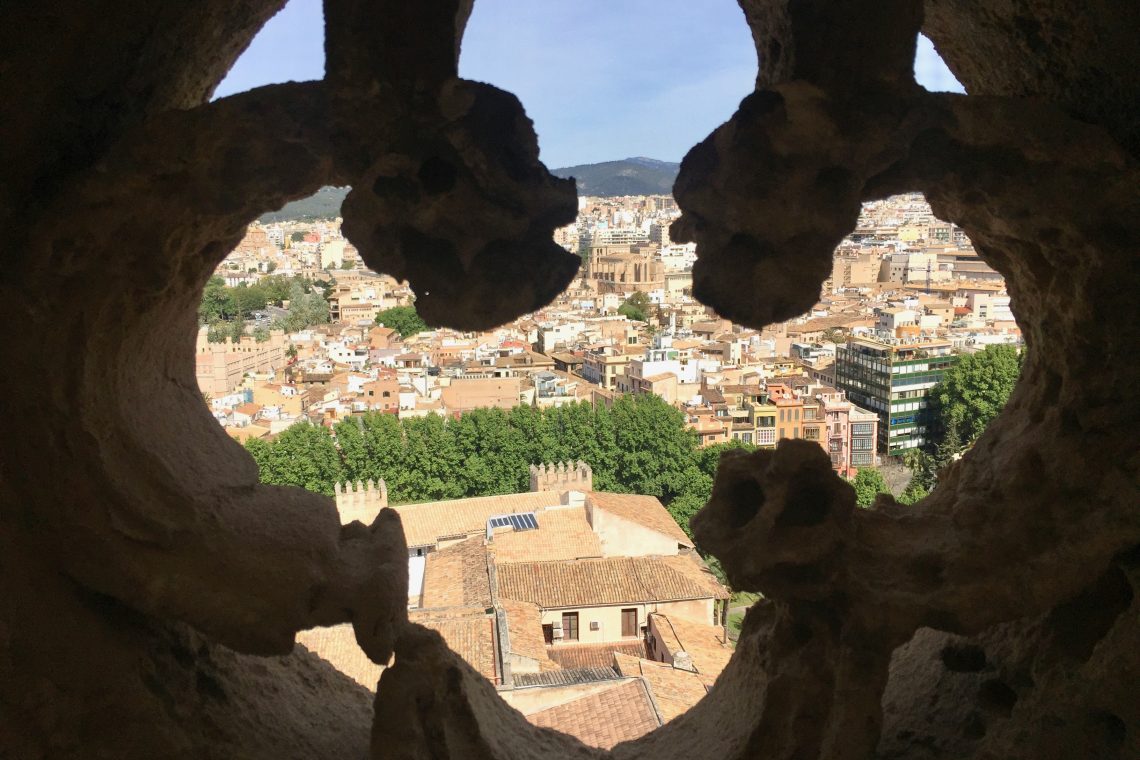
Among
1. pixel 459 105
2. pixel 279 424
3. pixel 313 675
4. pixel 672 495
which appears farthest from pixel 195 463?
pixel 279 424

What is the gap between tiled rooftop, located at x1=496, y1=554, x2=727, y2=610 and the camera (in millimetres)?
11438

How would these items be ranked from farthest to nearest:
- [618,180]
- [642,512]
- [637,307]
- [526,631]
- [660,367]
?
[618,180] < [637,307] < [660,367] < [642,512] < [526,631]

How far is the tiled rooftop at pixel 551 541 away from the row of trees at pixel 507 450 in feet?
19.1

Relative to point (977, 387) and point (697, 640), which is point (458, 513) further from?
point (977, 387)

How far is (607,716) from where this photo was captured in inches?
267

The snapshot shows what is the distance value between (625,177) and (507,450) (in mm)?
151865

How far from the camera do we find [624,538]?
47.2ft

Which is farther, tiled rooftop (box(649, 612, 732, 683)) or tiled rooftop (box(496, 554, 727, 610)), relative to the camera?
tiled rooftop (box(496, 554, 727, 610))

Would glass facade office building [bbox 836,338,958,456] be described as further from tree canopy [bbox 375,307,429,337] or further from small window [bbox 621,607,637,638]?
tree canopy [bbox 375,307,429,337]

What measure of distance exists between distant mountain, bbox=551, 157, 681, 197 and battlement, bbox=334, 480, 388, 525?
461ft

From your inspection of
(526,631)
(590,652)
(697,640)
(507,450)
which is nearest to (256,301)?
(507,450)

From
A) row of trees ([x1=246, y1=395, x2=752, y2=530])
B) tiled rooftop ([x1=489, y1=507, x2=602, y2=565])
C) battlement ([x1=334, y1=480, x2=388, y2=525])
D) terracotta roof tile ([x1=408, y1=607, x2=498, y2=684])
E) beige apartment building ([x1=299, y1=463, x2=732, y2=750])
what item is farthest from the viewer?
row of trees ([x1=246, y1=395, x2=752, y2=530])

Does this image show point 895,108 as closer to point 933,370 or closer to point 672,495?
point 672,495

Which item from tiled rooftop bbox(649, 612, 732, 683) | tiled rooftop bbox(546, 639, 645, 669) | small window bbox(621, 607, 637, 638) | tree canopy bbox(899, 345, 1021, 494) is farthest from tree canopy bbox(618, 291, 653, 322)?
tiled rooftop bbox(649, 612, 732, 683)
